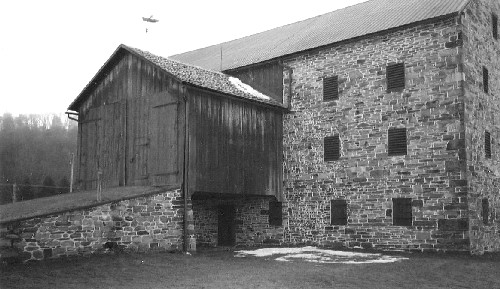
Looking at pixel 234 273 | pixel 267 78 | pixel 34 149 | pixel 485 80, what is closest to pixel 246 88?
pixel 267 78

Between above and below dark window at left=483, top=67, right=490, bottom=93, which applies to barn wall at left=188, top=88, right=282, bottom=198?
below

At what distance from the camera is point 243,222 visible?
77.6 ft

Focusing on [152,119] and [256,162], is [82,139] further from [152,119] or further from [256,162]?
[256,162]

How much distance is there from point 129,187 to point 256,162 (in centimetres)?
499

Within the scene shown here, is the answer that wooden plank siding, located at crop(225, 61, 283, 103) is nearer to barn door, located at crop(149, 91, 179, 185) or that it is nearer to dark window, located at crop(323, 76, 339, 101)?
dark window, located at crop(323, 76, 339, 101)

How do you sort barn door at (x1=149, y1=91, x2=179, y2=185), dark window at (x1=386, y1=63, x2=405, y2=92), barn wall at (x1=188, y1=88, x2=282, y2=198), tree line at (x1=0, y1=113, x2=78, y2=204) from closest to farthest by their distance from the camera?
1. barn door at (x1=149, y1=91, x2=179, y2=185)
2. barn wall at (x1=188, y1=88, x2=282, y2=198)
3. dark window at (x1=386, y1=63, x2=405, y2=92)
4. tree line at (x1=0, y1=113, x2=78, y2=204)

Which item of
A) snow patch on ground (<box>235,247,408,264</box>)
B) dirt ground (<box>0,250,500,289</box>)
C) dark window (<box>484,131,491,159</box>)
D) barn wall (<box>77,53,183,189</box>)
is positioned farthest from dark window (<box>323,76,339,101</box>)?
dirt ground (<box>0,250,500,289</box>)

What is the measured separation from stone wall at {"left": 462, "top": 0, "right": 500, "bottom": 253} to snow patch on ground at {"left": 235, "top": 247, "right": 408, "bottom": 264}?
347cm

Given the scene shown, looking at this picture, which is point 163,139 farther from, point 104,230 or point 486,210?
point 486,210

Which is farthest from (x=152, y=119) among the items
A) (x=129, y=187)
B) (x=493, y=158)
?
(x=493, y=158)

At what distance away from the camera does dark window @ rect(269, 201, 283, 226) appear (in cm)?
2277

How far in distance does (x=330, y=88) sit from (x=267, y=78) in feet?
10.1

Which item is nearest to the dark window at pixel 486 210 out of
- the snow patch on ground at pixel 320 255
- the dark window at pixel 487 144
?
the dark window at pixel 487 144

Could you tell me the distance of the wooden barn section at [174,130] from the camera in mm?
19188
